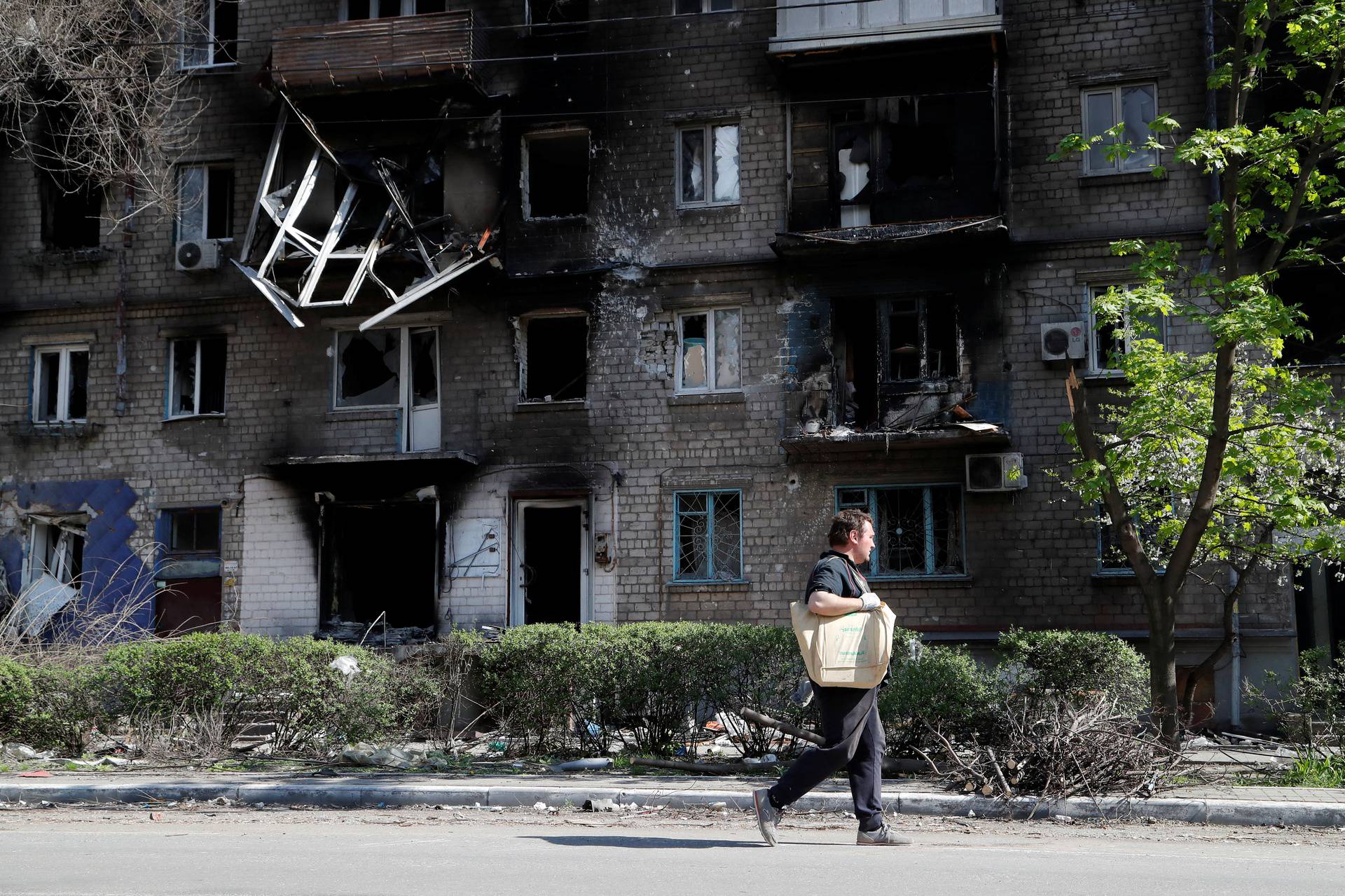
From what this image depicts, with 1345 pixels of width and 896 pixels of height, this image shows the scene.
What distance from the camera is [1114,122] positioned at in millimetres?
18781

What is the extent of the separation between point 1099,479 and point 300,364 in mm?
13793

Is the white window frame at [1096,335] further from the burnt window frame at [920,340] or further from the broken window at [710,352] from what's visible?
the broken window at [710,352]

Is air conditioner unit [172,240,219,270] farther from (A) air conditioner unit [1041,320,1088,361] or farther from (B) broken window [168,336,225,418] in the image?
(A) air conditioner unit [1041,320,1088,361]

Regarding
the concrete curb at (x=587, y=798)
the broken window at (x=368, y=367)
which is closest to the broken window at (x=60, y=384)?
the broken window at (x=368, y=367)

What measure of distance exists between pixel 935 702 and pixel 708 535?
887 centimetres

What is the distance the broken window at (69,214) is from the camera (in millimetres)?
22312

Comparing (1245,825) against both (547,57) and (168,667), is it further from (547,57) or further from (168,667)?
(547,57)

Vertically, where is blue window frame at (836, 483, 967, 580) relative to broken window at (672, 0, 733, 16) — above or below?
below

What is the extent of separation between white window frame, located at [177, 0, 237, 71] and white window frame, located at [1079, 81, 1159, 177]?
1239 centimetres

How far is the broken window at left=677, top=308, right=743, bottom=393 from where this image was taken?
64.7 feet

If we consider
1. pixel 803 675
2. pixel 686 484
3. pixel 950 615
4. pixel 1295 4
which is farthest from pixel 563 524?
pixel 1295 4

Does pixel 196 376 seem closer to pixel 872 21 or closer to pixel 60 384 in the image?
pixel 60 384

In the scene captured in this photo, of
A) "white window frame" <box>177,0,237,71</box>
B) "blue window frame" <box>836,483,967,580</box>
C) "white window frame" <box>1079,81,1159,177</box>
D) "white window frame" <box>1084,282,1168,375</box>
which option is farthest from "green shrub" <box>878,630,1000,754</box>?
"white window frame" <box>177,0,237,71</box>

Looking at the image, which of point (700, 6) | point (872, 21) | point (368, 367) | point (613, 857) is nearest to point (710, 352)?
point (872, 21)
